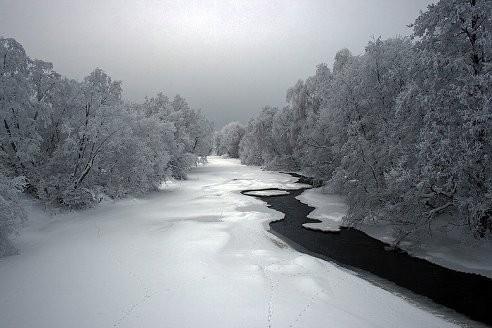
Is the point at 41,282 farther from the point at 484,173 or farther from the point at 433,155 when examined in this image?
the point at 484,173

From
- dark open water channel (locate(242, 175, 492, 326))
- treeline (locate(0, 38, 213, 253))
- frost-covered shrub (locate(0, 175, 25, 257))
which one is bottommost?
dark open water channel (locate(242, 175, 492, 326))

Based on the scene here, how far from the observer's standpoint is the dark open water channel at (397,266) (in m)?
11.7

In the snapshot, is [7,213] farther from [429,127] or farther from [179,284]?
[429,127]

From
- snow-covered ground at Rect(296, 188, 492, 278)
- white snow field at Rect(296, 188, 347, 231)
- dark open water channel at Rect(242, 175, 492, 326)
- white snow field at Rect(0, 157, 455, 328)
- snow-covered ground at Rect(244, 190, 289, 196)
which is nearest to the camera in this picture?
white snow field at Rect(0, 157, 455, 328)

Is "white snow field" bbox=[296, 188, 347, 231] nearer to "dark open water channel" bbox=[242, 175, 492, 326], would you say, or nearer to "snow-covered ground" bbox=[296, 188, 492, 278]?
"snow-covered ground" bbox=[296, 188, 492, 278]

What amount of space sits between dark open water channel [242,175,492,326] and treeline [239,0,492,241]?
147 centimetres

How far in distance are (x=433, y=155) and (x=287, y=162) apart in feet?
164

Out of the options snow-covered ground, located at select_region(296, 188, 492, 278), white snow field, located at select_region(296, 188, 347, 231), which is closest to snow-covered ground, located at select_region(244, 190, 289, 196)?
white snow field, located at select_region(296, 188, 347, 231)

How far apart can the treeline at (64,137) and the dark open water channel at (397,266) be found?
15.0m

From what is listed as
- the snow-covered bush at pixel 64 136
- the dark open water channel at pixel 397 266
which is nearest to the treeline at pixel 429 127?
the dark open water channel at pixel 397 266

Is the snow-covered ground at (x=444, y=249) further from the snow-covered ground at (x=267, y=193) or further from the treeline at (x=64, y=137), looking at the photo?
the treeline at (x=64, y=137)

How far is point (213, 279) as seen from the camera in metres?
12.1

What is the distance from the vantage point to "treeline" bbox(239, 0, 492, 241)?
44.6 feet

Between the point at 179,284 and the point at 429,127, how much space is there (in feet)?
41.9
